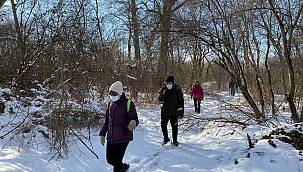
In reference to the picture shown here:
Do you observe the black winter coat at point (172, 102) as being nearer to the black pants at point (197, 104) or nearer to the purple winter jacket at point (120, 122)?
the purple winter jacket at point (120, 122)

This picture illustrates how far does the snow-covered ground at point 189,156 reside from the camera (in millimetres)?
6105

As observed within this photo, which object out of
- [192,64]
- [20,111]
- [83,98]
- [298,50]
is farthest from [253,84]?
[192,64]

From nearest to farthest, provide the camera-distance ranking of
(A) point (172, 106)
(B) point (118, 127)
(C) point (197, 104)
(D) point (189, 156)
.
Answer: (B) point (118, 127) < (D) point (189, 156) < (A) point (172, 106) < (C) point (197, 104)

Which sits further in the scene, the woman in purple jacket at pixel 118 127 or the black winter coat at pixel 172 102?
the black winter coat at pixel 172 102

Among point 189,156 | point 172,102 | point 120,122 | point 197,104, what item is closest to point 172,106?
point 172,102

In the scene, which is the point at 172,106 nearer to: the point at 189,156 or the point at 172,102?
the point at 172,102

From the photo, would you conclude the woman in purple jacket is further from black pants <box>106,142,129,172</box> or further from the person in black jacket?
the person in black jacket

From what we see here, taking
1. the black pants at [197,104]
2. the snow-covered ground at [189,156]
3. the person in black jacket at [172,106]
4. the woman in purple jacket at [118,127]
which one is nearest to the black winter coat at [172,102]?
the person in black jacket at [172,106]

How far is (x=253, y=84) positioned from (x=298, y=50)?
3.03 m

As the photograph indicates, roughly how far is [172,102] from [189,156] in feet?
5.19

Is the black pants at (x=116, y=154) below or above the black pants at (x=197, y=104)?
below

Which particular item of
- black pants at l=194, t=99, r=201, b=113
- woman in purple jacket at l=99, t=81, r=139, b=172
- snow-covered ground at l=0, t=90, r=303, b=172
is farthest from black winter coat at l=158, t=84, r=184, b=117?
black pants at l=194, t=99, r=201, b=113

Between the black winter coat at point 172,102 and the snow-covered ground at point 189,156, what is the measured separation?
2.57ft

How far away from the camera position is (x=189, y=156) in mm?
7426
